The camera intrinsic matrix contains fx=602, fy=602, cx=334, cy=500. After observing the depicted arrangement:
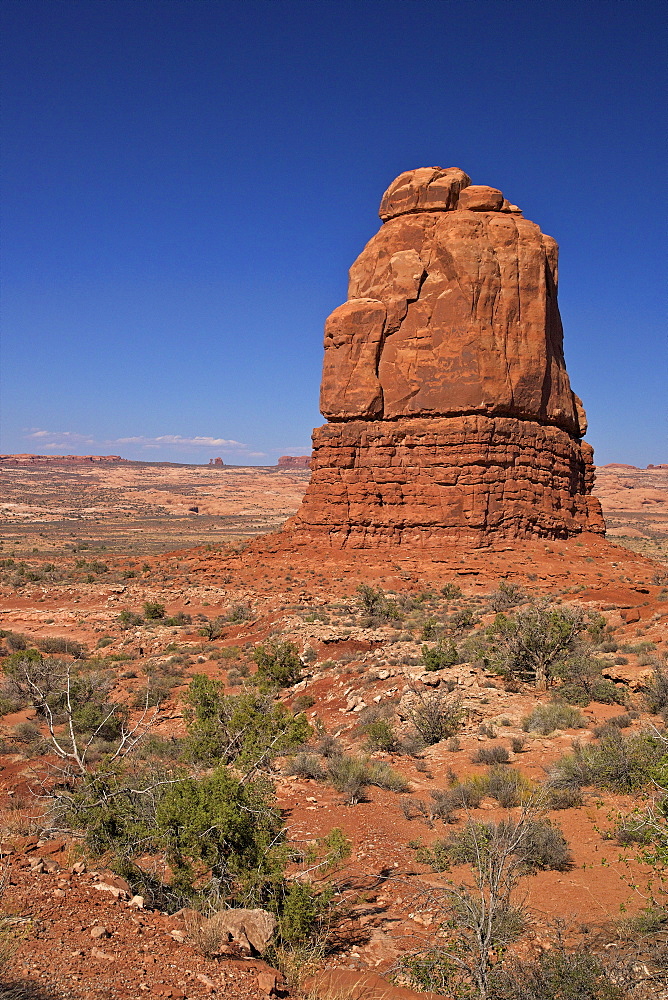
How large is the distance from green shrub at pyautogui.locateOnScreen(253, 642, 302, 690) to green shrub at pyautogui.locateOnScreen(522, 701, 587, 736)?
610 centimetres

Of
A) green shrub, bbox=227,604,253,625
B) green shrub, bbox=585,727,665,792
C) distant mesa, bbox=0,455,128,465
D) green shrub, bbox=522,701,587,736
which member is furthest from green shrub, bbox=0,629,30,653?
distant mesa, bbox=0,455,128,465

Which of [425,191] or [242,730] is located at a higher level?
[425,191]

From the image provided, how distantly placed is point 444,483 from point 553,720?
16.2m

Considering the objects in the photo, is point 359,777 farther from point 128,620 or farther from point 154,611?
point 154,611

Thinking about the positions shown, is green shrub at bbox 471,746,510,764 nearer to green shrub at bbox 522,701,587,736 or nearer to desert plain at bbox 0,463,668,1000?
desert plain at bbox 0,463,668,1000

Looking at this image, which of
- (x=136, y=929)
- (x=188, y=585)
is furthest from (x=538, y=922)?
(x=188, y=585)

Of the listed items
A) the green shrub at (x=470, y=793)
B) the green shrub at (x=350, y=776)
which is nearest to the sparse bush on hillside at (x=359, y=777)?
the green shrub at (x=350, y=776)

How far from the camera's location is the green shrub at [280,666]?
13953mm

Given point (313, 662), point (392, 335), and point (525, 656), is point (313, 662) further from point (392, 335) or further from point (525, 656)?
point (392, 335)

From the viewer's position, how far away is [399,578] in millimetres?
22719

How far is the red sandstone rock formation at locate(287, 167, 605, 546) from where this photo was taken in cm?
2478

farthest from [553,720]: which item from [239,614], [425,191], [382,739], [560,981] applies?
[425,191]

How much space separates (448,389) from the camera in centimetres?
2536

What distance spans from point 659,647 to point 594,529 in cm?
1611
